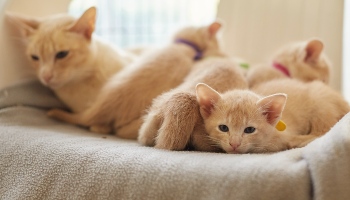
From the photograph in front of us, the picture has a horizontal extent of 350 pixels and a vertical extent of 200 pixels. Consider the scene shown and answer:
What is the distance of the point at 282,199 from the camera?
2.83 ft

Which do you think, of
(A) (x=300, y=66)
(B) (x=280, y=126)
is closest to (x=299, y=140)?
(B) (x=280, y=126)

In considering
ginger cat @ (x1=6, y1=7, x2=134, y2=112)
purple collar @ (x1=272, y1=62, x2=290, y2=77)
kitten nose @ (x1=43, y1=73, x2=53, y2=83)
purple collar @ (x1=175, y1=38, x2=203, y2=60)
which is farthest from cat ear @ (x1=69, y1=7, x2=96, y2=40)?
purple collar @ (x1=272, y1=62, x2=290, y2=77)

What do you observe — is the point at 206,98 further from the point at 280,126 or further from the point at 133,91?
the point at 133,91

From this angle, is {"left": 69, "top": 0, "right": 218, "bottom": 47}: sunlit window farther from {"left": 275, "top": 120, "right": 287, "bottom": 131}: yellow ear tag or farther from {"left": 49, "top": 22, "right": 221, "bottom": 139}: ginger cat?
{"left": 275, "top": 120, "right": 287, "bottom": 131}: yellow ear tag

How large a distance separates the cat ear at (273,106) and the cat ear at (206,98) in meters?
0.13

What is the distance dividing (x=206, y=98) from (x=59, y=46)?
753mm

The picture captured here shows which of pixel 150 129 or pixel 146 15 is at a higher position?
pixel 146 15

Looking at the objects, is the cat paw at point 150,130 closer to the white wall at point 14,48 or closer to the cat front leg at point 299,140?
the cat front leg at point 299,140

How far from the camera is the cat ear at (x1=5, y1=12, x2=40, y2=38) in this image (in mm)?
1704

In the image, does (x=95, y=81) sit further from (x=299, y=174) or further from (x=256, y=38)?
(x=299, y=174)

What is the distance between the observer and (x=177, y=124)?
1171mm

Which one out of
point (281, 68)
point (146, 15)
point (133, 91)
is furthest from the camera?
point (146, 15)

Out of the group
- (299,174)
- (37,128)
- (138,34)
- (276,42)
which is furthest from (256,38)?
(299,174)

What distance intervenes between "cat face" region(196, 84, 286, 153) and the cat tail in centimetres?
4
